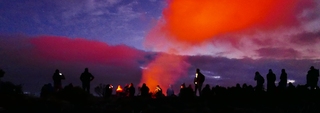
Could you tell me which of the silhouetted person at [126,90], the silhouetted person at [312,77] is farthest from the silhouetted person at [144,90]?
the silhouetted person at [312,77]

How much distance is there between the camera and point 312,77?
27828 mm

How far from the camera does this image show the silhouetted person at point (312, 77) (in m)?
27.7

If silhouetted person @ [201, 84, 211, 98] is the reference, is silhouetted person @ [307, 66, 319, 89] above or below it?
above

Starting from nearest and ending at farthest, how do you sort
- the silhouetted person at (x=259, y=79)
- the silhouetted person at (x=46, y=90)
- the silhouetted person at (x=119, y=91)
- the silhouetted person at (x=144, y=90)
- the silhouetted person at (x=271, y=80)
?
1. the silhouetted person at (x=46, y=90)
2. the silhouetted person at (x=271, y=80)
3. the silhouetted person at (x=259, y=79)
4. the silhouetted person at (x=144, y=90)
5. the silhouetted person at (x=119, y=91)

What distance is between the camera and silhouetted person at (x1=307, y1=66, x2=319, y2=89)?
27.7 m

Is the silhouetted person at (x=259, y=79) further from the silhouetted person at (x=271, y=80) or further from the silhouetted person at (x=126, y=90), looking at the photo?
the silhouetted person at (x=126, y=90)

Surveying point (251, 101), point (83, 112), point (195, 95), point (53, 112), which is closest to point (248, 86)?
point (251, 101)

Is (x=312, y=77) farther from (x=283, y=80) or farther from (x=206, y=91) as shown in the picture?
(x=206, y=91)

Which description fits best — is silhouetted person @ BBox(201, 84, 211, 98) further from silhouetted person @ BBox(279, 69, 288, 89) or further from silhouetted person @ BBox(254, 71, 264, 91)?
silhouetted person @ BBox(279, 69, 288, 89)

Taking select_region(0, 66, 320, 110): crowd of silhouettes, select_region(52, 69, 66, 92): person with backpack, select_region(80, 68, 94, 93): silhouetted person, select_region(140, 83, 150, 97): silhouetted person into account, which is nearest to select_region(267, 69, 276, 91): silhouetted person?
select_region(0, 66, 320, 110): crowd of silhouettes

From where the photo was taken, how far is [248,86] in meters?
29.1

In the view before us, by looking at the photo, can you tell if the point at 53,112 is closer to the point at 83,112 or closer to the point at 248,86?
the point at 83,112

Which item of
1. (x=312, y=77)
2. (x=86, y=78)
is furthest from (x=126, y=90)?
(x=312, y=77)

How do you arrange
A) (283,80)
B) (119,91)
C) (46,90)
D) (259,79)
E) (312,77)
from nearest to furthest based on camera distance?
(46,90) < (312,77) < (283,80) < (259,79) < (119,91)
